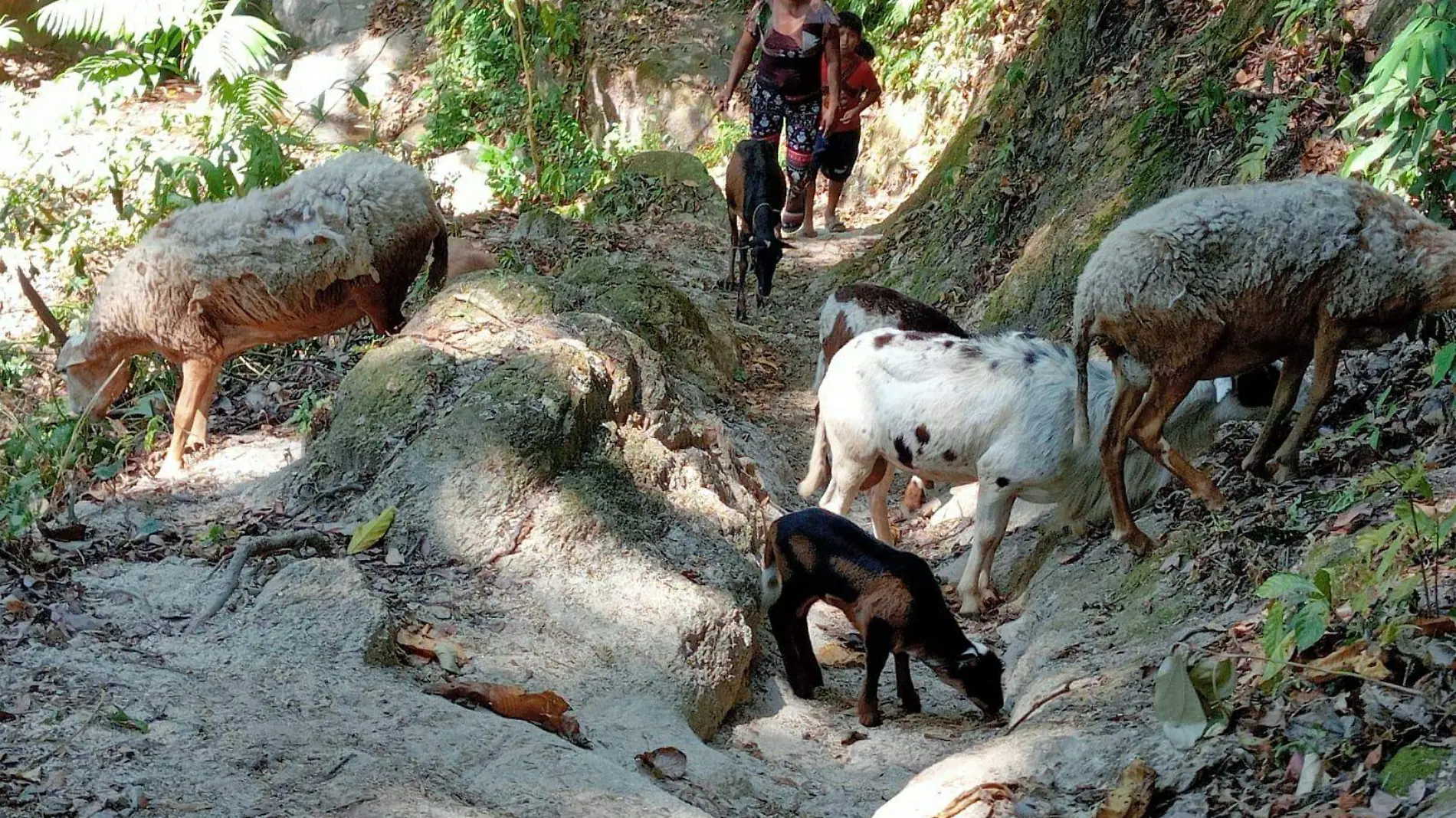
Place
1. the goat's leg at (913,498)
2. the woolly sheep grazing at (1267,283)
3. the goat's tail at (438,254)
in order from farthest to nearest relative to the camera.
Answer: the goat's leg at (913,498)
the goat's tail at (438,254)
the woolly sheep grazing at (1267,283)

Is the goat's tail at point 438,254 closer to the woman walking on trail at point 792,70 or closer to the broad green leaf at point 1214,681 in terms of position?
the woman walking on trail at point 792,70

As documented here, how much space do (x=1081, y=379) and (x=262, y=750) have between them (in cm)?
413

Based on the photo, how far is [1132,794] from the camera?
12.1ft

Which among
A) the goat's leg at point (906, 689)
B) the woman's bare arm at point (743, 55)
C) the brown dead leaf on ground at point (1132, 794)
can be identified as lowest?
the goat's leg at point (906, 689)

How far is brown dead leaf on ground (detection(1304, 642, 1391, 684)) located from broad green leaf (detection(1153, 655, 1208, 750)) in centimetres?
34

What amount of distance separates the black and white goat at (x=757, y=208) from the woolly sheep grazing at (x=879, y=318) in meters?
2.86

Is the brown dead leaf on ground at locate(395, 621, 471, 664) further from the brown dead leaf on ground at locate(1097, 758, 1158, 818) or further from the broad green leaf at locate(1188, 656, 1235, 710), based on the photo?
the broad green leaf at locate(1188, 656, 1235, 710)

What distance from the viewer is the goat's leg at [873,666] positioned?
5.68m

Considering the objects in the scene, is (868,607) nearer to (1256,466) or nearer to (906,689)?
(906,689)

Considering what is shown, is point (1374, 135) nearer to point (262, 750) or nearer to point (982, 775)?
point (982, 775)

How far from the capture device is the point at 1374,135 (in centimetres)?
754

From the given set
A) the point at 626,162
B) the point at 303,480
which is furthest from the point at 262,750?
the point at 626,162

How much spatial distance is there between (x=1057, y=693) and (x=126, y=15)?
487 inches

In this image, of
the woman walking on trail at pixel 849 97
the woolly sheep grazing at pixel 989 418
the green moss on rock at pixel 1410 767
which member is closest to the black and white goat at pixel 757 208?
the woman walking on trail at pixel 849 97
